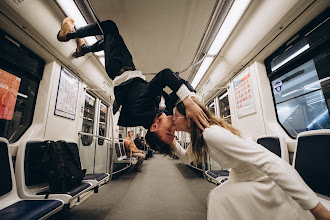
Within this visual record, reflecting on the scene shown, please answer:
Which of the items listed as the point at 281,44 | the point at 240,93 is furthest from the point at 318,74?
the point at 240,93

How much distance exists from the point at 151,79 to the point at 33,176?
2.08 m

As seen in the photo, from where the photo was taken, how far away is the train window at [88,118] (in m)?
3.61

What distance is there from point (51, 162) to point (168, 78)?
1768mm

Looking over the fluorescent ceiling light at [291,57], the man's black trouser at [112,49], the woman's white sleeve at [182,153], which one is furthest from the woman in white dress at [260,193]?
the fluorescent ceiling light at [291,57]

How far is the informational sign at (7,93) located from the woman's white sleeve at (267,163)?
8.63 feet

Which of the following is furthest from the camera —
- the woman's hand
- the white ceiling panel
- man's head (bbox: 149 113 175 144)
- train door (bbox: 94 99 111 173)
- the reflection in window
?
train door (bbox: 94 99 111 173)

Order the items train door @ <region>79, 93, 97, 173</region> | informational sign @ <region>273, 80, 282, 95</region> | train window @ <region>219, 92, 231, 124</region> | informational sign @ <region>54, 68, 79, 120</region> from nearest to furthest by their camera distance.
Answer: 1. informational sign @ <region>273, 80, 282, 95</region>
2. informational sign @ <region>54, 68, 79, 120</region>
3. train door @ <region>79, 93, 97, 173</region>
4. train window @ <region>219, 92, 231, 124</region>

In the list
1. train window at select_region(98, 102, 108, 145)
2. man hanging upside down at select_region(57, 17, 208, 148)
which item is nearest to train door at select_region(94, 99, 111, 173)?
train window at select_region(98, 102, 108, 145)

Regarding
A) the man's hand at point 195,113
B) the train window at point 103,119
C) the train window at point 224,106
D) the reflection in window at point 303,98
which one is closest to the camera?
the man's hand at point 195,113

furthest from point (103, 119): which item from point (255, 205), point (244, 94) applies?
point (255, 205)

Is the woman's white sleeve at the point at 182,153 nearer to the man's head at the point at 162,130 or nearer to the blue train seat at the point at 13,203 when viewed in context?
the man's head at the point at 162,130

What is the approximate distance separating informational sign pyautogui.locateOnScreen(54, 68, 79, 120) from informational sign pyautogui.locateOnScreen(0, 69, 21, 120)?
0.60m

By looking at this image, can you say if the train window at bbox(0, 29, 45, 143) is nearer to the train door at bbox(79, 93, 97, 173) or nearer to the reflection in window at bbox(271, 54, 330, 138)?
the train door at bbox(79, 93, 97, 173)

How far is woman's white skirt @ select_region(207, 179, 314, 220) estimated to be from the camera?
744 mm
